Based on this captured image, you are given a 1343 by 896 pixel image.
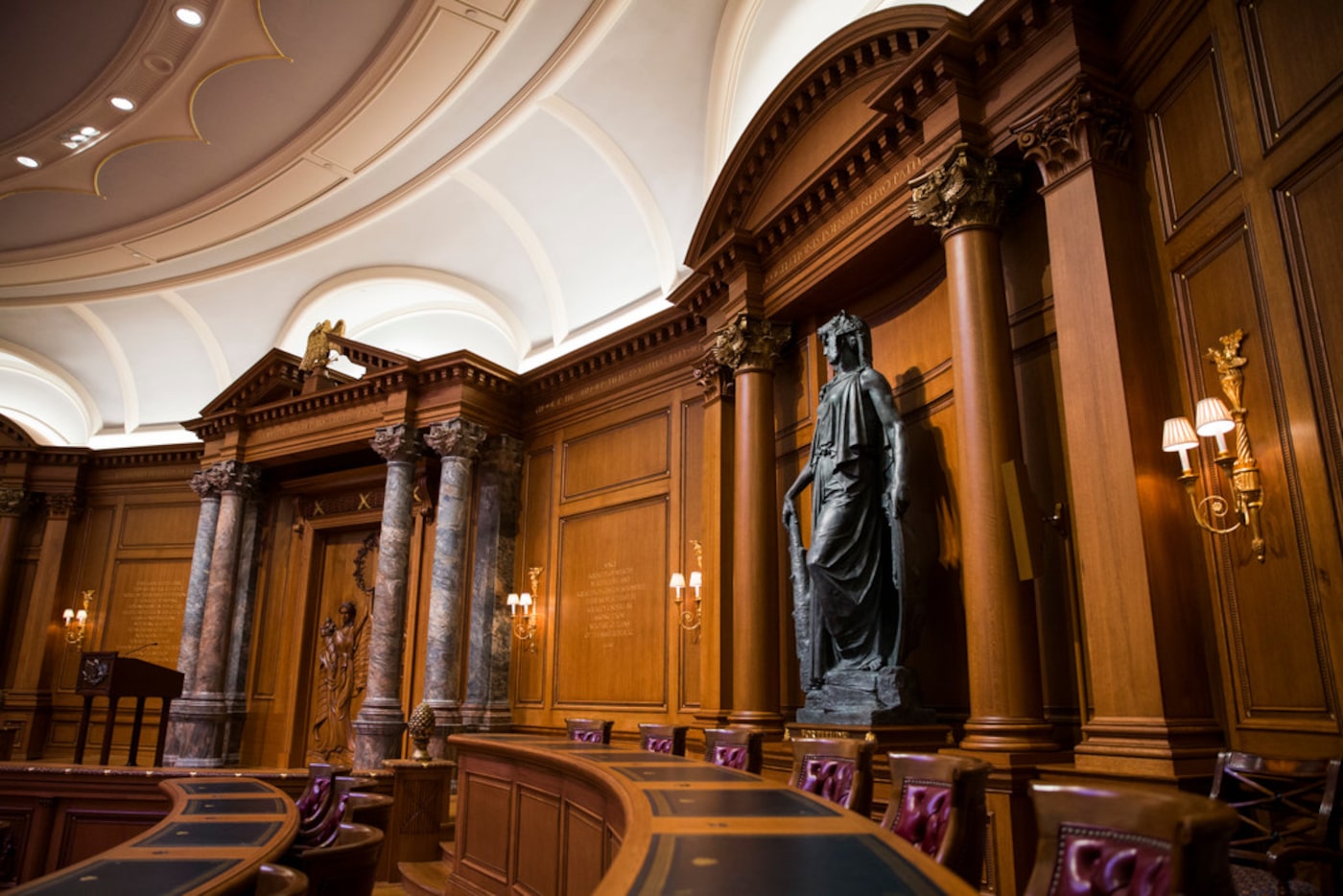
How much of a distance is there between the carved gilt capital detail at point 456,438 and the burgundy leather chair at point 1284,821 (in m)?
8.24

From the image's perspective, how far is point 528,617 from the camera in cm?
1045

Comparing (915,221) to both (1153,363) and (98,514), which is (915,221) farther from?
(98,514)

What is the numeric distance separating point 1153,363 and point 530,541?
7.55 meters

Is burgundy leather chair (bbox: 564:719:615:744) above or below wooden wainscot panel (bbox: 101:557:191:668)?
below

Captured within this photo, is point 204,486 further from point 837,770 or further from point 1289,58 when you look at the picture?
point 1289,58

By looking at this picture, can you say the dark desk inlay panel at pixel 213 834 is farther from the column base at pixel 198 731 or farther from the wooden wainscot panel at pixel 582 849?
the column base at pixel 198 731

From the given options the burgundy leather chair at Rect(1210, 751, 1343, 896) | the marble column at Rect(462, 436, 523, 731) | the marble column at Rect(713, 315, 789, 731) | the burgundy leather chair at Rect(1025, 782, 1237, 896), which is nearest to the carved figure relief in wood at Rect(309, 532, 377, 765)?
the marble column at Rect(462, 436, 523, 731)

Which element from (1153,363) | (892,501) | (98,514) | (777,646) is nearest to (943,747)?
(892,501)

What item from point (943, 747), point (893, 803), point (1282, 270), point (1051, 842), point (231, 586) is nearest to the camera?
point (1051, 842)

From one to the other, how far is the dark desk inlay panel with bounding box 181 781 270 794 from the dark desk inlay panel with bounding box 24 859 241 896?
2.22m

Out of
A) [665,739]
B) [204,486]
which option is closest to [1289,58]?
[665,739]

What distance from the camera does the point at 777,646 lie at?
7227 millimetres

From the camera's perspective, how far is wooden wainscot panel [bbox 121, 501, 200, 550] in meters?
14.0

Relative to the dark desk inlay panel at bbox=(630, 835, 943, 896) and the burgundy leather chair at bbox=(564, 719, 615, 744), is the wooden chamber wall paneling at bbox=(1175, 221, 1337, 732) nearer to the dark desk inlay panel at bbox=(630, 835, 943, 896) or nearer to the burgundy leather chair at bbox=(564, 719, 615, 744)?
the dark desk inlay panel at bbox=(630, 835, 943, 896)
